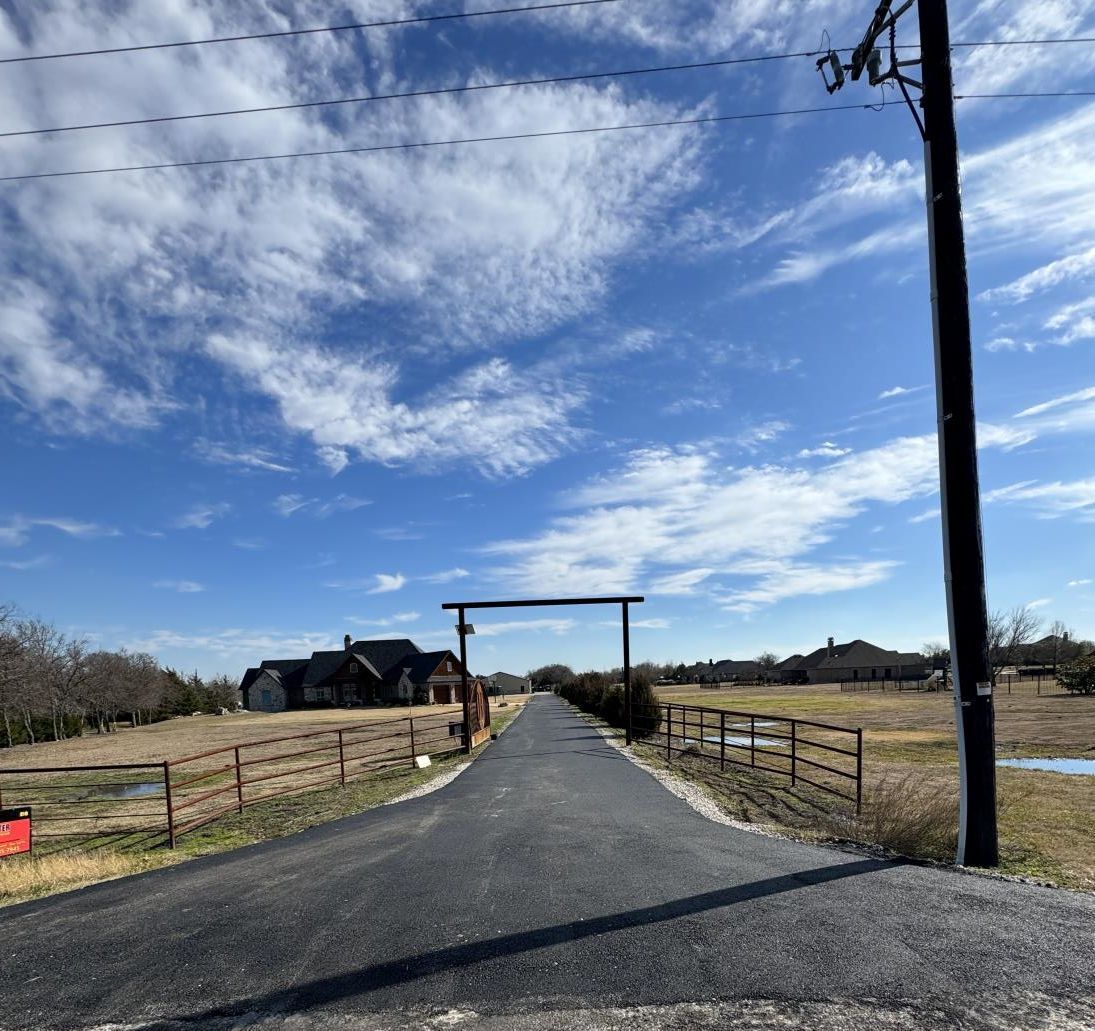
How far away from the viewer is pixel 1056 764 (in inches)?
753

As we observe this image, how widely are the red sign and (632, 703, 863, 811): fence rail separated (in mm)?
11545

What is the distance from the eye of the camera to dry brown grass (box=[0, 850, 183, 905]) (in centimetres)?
857

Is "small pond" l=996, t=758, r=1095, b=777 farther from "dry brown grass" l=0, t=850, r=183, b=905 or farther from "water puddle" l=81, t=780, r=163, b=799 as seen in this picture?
"water puddle" l=81, t=780, r=163, b=799

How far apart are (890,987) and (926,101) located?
8322 millimetres

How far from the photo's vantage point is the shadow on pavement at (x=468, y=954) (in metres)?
4.41

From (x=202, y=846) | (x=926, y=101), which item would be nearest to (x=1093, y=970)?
(x=926, y=101)

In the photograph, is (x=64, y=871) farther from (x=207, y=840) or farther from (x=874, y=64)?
(x=874, y=64)

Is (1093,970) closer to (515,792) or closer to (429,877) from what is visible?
(429,877)

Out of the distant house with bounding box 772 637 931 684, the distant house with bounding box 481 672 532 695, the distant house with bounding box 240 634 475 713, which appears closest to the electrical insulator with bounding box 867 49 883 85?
the distant house with bounding box 240 634 475 713

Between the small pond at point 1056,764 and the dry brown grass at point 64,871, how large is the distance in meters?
18.2

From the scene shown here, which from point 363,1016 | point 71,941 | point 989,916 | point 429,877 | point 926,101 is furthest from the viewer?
point 926,101

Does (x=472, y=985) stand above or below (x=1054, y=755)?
above

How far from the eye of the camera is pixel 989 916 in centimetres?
536

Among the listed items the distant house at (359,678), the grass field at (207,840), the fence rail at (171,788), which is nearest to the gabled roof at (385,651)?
the distant house at (359,678)
